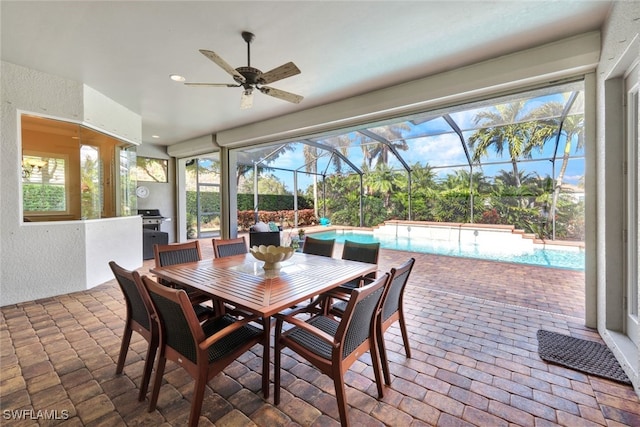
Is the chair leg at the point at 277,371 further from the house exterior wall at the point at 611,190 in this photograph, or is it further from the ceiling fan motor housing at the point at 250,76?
the house exterior wall at the point at 611,190

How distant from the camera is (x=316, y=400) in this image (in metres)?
1.74

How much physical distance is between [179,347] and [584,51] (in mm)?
4066

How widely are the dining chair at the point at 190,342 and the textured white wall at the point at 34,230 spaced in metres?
3.20

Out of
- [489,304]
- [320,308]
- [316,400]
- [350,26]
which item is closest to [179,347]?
[316,400]

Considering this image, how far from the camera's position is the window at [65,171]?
356cm

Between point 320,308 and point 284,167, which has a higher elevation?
point 284,167

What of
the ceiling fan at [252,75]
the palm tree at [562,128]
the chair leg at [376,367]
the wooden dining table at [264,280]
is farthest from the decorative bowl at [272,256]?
the palm tree at [562,128]

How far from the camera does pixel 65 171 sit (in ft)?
12.9

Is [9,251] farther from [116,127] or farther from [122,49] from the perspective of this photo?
[122,49]

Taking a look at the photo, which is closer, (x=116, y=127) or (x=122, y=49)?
(x=122, y=49)

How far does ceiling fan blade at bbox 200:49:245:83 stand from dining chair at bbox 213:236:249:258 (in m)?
1.64

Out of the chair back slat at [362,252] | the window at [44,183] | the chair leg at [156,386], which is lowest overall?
the chair leg at [156,386]

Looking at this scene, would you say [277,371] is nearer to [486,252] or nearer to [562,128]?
[486,252]

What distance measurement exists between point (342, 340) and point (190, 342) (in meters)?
0.82
